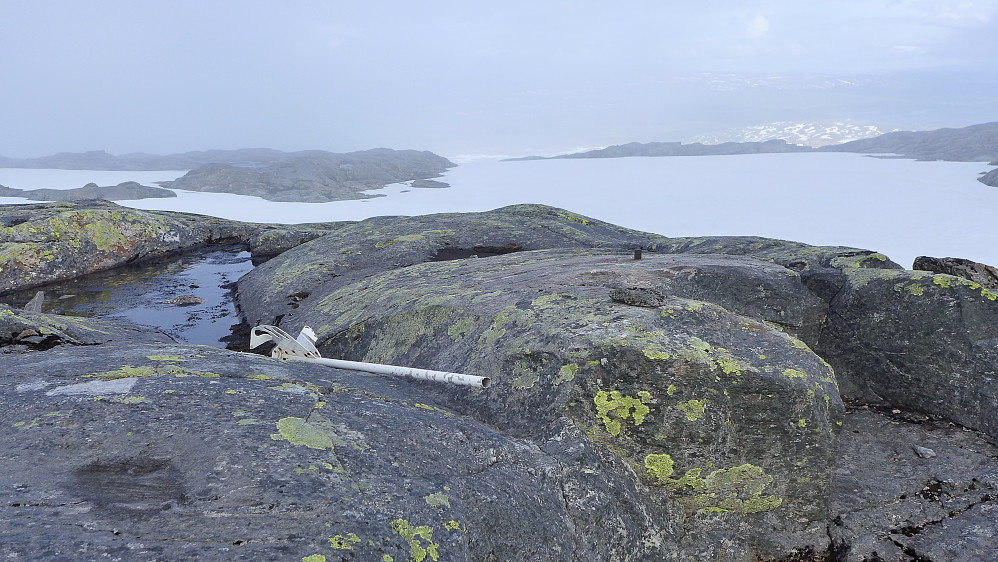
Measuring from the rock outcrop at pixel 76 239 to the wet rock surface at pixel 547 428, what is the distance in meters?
7.24

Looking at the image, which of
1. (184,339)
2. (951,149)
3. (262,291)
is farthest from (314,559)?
(951,149)

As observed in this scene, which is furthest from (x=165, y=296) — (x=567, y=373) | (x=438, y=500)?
(x=438, y=500)

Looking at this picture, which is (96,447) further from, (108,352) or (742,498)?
(742,498)

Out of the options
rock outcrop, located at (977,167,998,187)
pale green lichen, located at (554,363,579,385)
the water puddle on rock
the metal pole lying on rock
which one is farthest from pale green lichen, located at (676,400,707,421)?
rock outcrop, located at (977,167,998,187)

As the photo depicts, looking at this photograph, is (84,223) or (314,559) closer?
(314,559)

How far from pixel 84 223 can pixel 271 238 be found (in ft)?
17.8

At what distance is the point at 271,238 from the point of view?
1920 centimetres

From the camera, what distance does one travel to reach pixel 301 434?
4801 mm

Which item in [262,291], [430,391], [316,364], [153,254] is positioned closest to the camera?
[430,391]

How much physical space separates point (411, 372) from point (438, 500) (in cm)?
274

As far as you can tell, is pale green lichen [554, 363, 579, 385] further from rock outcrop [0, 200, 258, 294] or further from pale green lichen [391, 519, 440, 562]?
rock outcrop [0, 200, 258, 294]

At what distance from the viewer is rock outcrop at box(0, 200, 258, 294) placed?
1510 cm

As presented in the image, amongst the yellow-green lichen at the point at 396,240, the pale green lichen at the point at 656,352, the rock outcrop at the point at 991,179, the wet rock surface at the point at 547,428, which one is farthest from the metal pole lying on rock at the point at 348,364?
the rock outcrop at the point at 991,179

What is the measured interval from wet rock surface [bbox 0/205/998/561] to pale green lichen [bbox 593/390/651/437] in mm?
28
